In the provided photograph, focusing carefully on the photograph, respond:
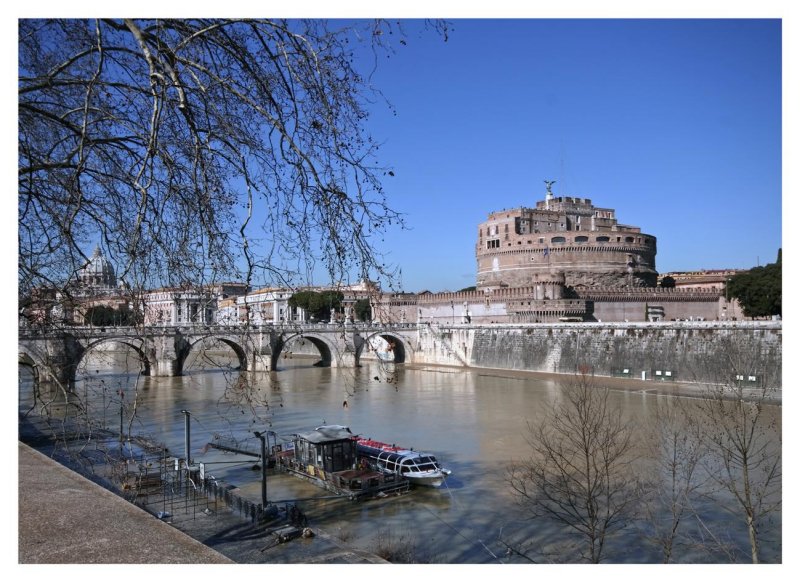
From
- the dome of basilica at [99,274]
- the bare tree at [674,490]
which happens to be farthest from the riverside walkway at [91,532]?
the bare tree at [674,490]

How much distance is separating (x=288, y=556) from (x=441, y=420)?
11099 millimetres

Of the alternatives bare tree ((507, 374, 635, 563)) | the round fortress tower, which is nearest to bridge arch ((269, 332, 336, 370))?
the round fortress tower

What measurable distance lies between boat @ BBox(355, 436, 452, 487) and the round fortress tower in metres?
27.7

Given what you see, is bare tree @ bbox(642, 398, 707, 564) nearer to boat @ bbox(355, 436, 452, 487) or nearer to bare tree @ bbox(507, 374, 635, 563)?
bare tree @ bbox(507, 374, 635, 563)

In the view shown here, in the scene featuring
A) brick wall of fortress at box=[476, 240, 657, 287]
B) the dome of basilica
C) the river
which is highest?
brick wall of fortress at box=[476, 240, 657, 287]

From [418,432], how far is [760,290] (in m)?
19.4

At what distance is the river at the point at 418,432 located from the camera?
804 centimetres

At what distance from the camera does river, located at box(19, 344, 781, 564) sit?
26.4 ft

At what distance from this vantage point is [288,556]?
23.5 feet

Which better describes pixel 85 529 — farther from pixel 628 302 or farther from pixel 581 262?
pixel 581 262

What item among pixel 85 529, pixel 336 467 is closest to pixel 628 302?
pixel 336 467

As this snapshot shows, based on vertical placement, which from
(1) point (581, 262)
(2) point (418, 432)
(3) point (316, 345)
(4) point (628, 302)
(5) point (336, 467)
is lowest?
(2) point (418, 432)

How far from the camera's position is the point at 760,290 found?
94.6 ft

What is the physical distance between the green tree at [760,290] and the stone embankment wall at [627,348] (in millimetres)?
5678
